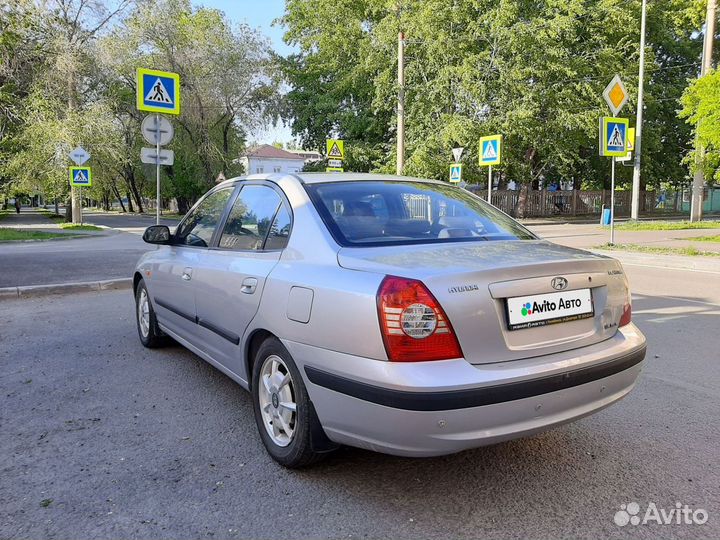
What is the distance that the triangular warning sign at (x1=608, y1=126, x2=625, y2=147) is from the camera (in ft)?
45.9

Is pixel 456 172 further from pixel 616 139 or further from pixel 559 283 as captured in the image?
pixel 559 283

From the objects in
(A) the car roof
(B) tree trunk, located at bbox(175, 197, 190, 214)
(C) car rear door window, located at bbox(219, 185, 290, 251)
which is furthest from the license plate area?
(B) tree trunk, located at bbox(175, 197, 190, 214)

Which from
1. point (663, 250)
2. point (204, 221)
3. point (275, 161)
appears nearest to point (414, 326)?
point (204, 221)

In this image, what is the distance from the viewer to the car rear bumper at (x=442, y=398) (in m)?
2.29

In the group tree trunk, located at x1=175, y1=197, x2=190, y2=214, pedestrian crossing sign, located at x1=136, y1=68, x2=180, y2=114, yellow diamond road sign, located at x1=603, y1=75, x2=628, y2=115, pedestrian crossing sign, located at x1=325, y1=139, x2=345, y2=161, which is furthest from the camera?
tree trunk, located at x1=175, y1=197, x2=190, y2=214

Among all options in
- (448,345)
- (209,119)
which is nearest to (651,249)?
(448,345)

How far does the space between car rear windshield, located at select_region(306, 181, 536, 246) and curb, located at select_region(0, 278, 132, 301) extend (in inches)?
258

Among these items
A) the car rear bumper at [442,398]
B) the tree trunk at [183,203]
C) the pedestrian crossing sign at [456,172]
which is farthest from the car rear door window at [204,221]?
the tree trunk at [183,203]

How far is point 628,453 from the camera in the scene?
3.12m

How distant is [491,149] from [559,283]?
1347cm

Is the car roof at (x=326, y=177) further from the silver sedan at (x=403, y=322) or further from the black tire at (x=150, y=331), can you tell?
the black tire at (x=150, y=331)

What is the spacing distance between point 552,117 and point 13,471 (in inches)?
1158

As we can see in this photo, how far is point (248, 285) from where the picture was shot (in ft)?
10.4

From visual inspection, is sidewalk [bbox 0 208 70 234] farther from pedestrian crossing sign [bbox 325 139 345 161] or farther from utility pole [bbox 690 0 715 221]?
utility pole [bbox 690 0 715 221]
